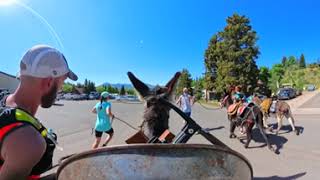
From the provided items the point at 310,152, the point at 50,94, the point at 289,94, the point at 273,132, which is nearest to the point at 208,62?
the point at 289,94

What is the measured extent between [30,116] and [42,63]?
0.25 meters

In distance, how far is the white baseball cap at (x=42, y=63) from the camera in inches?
69.1

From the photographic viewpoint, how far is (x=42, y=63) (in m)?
1.76

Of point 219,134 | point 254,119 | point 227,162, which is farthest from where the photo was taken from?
point 219,134

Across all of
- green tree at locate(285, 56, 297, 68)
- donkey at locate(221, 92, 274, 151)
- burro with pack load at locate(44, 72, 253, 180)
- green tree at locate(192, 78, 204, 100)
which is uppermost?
green tree at locate(285, 56, 297, 68)

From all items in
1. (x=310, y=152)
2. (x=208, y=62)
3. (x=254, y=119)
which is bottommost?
(x=310, y=152)

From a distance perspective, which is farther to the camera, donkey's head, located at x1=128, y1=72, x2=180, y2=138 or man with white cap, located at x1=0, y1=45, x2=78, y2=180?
donkey's head, located at x1=128, y1=72, x2=180, y2=138

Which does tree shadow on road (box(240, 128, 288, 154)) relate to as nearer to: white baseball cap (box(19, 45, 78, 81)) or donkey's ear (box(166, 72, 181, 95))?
donkey's ear (box(166, 72, 181, 95))

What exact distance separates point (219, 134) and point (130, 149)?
14.9 meters

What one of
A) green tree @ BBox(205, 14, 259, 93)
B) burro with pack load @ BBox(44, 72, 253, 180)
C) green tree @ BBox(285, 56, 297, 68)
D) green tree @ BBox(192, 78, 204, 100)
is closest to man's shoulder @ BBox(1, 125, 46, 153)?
burro with pack load @ BBox(44, 72, 253, 180)

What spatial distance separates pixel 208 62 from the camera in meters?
64.5

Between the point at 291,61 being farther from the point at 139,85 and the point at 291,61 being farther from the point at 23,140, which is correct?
the point at 23,140

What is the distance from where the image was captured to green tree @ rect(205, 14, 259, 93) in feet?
178

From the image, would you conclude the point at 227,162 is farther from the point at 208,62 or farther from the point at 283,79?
the point at 283,79
